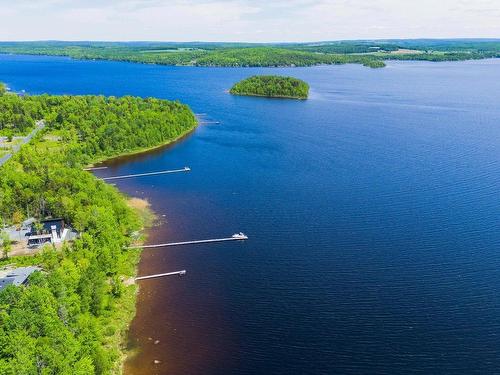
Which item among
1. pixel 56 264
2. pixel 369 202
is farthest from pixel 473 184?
pixel 56 264

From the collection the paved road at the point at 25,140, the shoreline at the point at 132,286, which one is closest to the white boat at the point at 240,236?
the shoreline at the point at 132,286

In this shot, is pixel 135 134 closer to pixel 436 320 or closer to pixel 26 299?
pixel 26 299

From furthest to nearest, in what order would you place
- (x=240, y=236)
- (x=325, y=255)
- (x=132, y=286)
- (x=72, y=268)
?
1. (x=240, y=236)
2. (x=325, y=255)
3. (x=132, y=286)
4. (x=72, y=268)

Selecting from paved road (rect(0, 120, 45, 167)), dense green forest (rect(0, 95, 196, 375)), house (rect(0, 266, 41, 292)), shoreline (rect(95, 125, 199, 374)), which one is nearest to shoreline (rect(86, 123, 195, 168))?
dense green forest (rect(0, 95, 196, 375))

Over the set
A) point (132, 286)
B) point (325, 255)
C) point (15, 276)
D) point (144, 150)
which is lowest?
point (132, 286)

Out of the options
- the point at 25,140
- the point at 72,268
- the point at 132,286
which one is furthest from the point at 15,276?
the point at 25,140

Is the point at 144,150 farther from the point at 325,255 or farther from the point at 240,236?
the point at 325,255

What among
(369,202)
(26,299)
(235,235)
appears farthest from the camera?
(369,202)

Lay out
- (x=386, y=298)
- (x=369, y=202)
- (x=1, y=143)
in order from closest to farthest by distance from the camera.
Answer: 1. (x=386, y=298)
2. (x=369, y=202)
3. (x=1, y=143)
